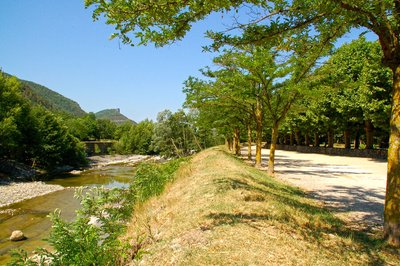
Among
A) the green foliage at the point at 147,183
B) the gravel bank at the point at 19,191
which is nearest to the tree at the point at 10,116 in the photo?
the gravel bank at the point at 19,191

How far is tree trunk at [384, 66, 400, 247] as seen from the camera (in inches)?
206

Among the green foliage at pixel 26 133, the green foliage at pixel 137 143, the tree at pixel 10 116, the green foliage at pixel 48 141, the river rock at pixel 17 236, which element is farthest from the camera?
the green foliage at pixel 137 143

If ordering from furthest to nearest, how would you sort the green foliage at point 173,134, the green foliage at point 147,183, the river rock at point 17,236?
the green foliage at point 173,134 < the river rock at point 17,236 < the green foliage at point 147,183

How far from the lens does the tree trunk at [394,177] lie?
5.24 meters

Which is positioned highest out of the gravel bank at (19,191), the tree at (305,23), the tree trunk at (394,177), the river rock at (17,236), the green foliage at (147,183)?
the tree at (305,23)

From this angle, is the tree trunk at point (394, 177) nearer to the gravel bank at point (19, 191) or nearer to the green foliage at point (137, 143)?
the gravel bank at point (19, 191)

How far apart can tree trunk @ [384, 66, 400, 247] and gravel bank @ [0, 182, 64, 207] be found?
25540 mm

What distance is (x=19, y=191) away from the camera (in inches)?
1091

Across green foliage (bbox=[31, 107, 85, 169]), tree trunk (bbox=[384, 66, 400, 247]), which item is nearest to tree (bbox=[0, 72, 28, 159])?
green foliage (bbox=[31, 107, 85, 169])

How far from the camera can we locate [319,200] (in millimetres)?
10133

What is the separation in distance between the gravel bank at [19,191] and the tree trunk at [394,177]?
25.5 m

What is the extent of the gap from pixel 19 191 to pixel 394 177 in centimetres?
3079

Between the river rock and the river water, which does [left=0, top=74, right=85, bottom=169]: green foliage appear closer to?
the river water

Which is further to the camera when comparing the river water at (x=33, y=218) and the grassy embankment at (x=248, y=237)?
the river water at (x=33, y=218)
